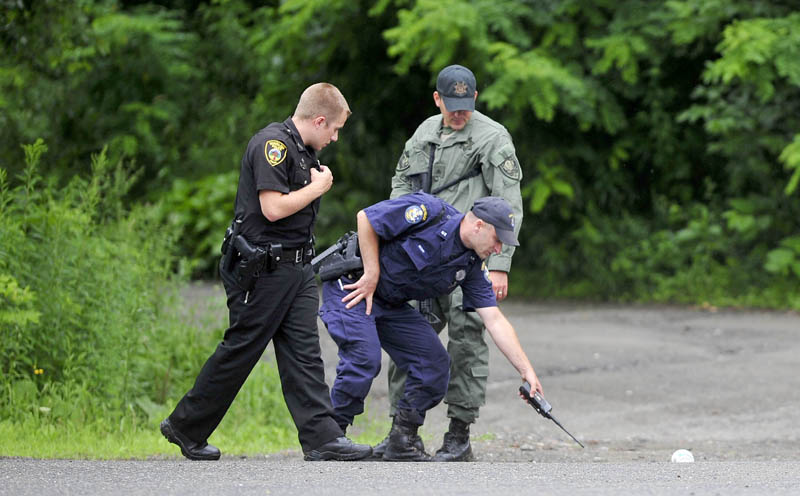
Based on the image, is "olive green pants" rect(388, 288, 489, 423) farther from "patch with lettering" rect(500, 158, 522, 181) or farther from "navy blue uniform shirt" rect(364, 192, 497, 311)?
"patch with lettering" rect(500, 158, 522, 181)

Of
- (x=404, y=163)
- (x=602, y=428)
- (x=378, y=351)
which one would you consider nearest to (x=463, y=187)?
(x=404, y=163)

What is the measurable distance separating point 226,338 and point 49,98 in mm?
10781

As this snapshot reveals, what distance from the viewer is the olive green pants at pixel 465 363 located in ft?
21.2

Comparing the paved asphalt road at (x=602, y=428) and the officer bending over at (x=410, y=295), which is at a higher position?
the officer bending over at (x=410, y=295)

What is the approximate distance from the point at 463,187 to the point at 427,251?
85cm

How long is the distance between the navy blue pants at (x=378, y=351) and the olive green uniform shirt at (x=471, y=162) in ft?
2.07

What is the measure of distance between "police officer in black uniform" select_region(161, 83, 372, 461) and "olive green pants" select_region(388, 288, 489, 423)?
846 millimetres

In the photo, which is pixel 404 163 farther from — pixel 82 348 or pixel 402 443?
pixel 82 348

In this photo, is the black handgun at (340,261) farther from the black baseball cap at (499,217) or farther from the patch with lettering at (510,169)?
the patch with lettering at (510,169)

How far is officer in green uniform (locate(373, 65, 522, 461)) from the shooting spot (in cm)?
642

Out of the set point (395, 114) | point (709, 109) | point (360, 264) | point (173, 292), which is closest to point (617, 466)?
point (360, 264)

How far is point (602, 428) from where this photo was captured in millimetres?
8102

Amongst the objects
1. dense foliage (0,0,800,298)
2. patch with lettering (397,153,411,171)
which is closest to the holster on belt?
patch with lettering (397,153,411,171)

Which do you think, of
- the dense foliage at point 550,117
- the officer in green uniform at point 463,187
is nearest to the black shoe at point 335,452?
the officer in green uniform at point 463,187
